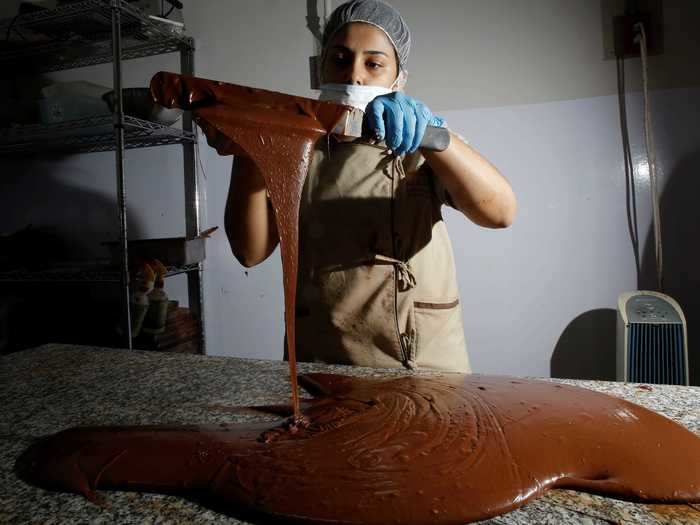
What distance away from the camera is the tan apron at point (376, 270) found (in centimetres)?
131

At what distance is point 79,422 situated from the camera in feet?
2.97

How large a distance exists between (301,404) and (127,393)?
1.37 ft

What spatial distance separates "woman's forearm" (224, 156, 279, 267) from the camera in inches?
51.5

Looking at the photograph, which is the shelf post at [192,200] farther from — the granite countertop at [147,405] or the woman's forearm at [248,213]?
the woman's forearm at [248,213]

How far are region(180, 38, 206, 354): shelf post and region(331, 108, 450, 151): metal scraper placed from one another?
184cm

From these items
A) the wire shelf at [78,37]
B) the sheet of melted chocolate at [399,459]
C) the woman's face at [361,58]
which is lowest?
the sheet of melted chocolate at [399,459]

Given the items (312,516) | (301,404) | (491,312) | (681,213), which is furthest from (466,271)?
(312,516)

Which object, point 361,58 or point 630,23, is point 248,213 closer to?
point 361,58

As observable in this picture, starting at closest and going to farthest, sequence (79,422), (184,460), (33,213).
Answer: (184,460) < (79,422) < (33,213)

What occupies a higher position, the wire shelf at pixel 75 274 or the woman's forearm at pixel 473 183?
the woman's forearm at pixel 473 183

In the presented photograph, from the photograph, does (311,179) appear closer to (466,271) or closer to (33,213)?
(466,271)

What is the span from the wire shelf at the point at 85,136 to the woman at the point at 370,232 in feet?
4.25

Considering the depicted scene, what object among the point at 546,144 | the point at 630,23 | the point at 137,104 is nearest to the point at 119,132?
the point at 137,104

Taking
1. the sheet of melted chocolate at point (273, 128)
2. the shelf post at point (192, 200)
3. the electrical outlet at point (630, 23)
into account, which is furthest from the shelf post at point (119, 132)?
the electrical outlet at point (630, 23)
